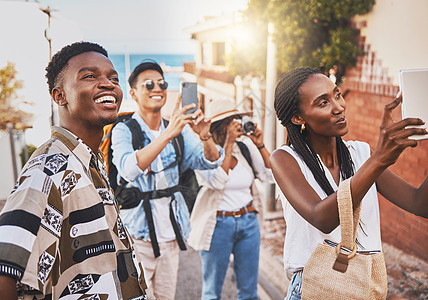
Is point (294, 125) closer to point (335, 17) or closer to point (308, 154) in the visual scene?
point (308, 154)

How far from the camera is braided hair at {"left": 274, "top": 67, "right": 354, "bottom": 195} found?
1614 mm

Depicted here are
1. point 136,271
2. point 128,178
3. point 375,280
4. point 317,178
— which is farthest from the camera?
point 128,178

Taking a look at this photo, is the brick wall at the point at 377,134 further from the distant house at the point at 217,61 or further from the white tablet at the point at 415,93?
the distant house at the point at 217,61

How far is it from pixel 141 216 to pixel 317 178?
4.82 feet

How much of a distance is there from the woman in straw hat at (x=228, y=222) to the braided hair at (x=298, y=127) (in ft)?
4.22

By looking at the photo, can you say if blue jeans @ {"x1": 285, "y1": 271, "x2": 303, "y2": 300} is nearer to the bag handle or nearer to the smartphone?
the bag handle

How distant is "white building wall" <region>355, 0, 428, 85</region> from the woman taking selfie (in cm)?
308

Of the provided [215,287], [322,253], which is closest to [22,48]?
[215,287]

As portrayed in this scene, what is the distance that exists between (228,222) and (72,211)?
75.4 inches

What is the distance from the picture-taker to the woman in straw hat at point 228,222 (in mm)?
2951

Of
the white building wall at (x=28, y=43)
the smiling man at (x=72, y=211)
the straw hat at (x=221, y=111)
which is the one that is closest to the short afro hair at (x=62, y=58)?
the smiling man at (x=72, y=211)

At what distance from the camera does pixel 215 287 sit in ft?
9.73

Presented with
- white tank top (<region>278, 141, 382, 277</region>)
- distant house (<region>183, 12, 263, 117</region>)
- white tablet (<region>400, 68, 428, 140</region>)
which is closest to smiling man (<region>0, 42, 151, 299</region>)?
white tank top (<region>278, 141, 382, 277</region>)

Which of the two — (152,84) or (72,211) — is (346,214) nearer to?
(72,211)
